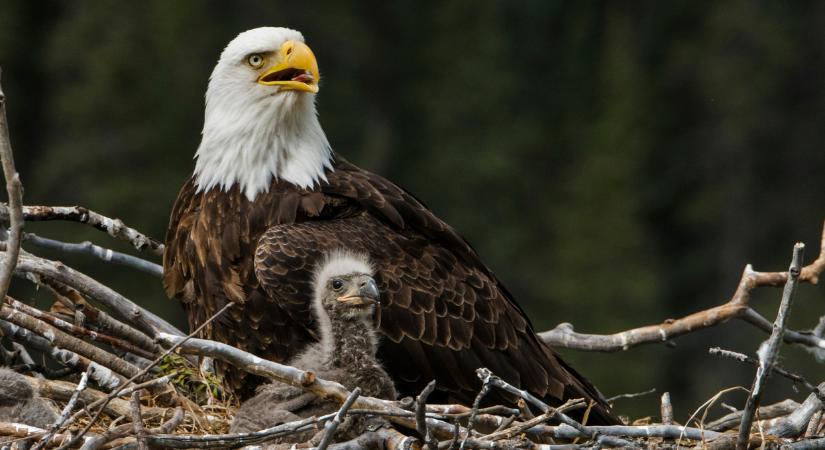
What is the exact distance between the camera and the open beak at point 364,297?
570 centimetres

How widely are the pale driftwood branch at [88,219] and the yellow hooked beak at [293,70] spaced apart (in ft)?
2.53

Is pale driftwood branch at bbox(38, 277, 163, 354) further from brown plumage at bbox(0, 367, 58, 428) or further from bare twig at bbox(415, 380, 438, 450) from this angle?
bare twig at bbox(415, 380, 438, 450)

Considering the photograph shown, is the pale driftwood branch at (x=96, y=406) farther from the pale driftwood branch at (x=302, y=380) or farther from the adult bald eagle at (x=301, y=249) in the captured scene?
the adult bald eagle at (x=301, y=249)

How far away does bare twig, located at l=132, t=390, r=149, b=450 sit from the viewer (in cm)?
512

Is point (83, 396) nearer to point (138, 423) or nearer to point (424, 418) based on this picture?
point (138, 423)

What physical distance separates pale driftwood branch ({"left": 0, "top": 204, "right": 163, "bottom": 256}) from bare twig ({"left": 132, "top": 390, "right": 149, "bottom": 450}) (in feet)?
3.92

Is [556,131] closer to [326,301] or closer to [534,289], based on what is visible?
[534,289]

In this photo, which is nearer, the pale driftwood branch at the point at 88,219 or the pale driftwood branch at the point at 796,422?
the pale driftwood branch at the point at 796,422

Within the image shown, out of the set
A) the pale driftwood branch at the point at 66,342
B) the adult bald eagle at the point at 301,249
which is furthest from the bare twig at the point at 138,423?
the adult bald eagle at the point at 301,249

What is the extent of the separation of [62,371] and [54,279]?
1.14 ft

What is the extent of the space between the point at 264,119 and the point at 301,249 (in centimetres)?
77

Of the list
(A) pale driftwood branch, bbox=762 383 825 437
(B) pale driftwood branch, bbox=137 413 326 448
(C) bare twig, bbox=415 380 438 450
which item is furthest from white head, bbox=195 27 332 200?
(A) pale driftwood branch, bbox=762 383 825 437

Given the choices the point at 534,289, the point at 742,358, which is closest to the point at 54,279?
the point at 742,358

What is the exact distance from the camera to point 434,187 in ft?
79.9
